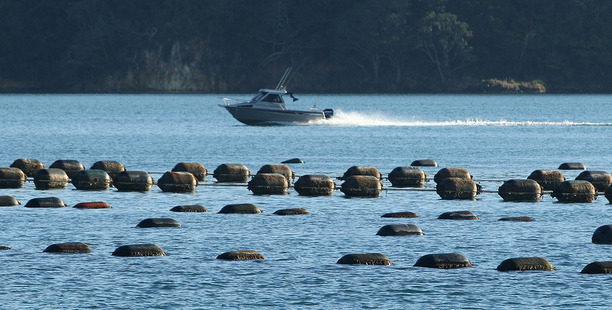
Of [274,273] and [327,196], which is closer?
[274,273]

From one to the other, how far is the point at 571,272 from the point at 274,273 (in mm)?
8234

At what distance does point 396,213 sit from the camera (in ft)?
152

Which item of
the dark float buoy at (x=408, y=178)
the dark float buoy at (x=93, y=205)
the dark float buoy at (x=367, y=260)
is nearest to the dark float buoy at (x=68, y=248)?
the dark float buoy at (x=367, y=260)

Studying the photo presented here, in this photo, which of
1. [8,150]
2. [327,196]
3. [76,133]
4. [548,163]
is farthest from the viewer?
[76,133]

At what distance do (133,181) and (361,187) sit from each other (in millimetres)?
10580

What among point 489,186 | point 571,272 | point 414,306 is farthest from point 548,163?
point 414,306

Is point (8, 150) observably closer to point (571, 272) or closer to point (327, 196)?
point (327, 196)

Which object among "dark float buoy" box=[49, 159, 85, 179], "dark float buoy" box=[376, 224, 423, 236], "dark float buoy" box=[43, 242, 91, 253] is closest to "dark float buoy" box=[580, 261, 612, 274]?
"dark float buoy" box=[376, 224, 423, 236]

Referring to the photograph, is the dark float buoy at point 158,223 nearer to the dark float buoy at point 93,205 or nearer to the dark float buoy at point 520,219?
the dark float buoy at point 93,205

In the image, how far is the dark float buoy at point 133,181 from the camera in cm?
5578

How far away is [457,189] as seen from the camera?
53625 millimetres

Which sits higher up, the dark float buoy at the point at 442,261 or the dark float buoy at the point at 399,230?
the dark float buoy at the point at 399,230

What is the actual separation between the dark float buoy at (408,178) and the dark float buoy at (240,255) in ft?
81.4

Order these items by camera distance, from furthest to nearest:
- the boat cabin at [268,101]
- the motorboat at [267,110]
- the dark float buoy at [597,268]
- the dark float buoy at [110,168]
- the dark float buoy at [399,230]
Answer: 1. the motorboat at [267,110]
2. the boat cabin at [268,101]
3. the dark float buoy at [110,168]
4. the dark float buoy at [399,230]
5. the dark float buoy at [597,268]
